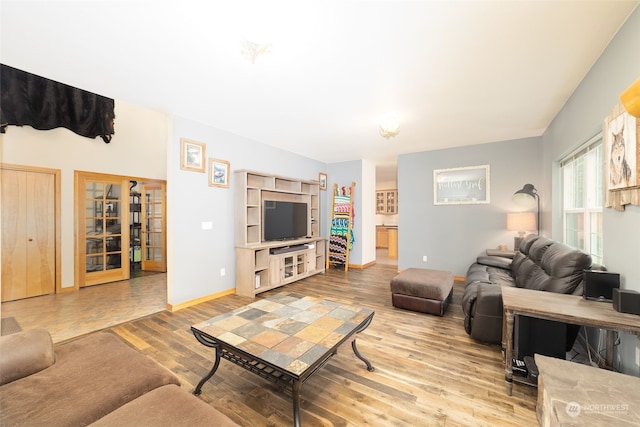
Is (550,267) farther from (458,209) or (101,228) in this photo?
(101,228)

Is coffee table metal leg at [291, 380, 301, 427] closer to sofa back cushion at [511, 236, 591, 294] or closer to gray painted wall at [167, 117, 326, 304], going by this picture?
sofa back cushion at [511, 236, 591, 294]

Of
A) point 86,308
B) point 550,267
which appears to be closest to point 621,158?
point 550,267

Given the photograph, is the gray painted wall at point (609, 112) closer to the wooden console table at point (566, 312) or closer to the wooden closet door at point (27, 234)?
the wooden console table at point (566, 312)

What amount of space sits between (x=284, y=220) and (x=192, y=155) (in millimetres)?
1904

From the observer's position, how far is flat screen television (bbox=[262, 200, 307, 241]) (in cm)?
430

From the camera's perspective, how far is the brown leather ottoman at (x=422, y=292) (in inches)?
117

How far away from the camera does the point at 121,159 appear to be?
183 inches

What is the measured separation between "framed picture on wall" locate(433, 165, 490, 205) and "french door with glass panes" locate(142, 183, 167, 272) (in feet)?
19.2

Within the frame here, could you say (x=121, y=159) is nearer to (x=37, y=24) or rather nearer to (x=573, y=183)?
(x=37, y=24)

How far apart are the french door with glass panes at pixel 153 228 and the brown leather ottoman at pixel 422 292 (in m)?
5.03

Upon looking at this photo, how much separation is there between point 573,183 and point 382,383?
3.41m

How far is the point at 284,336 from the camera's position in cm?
164

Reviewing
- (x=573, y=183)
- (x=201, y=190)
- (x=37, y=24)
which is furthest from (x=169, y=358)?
(x=573, y=183)

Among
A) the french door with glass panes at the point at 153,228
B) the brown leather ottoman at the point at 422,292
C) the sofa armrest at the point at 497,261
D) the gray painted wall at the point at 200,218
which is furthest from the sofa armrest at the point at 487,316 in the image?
the french door with glass panes at the point at 153,228
